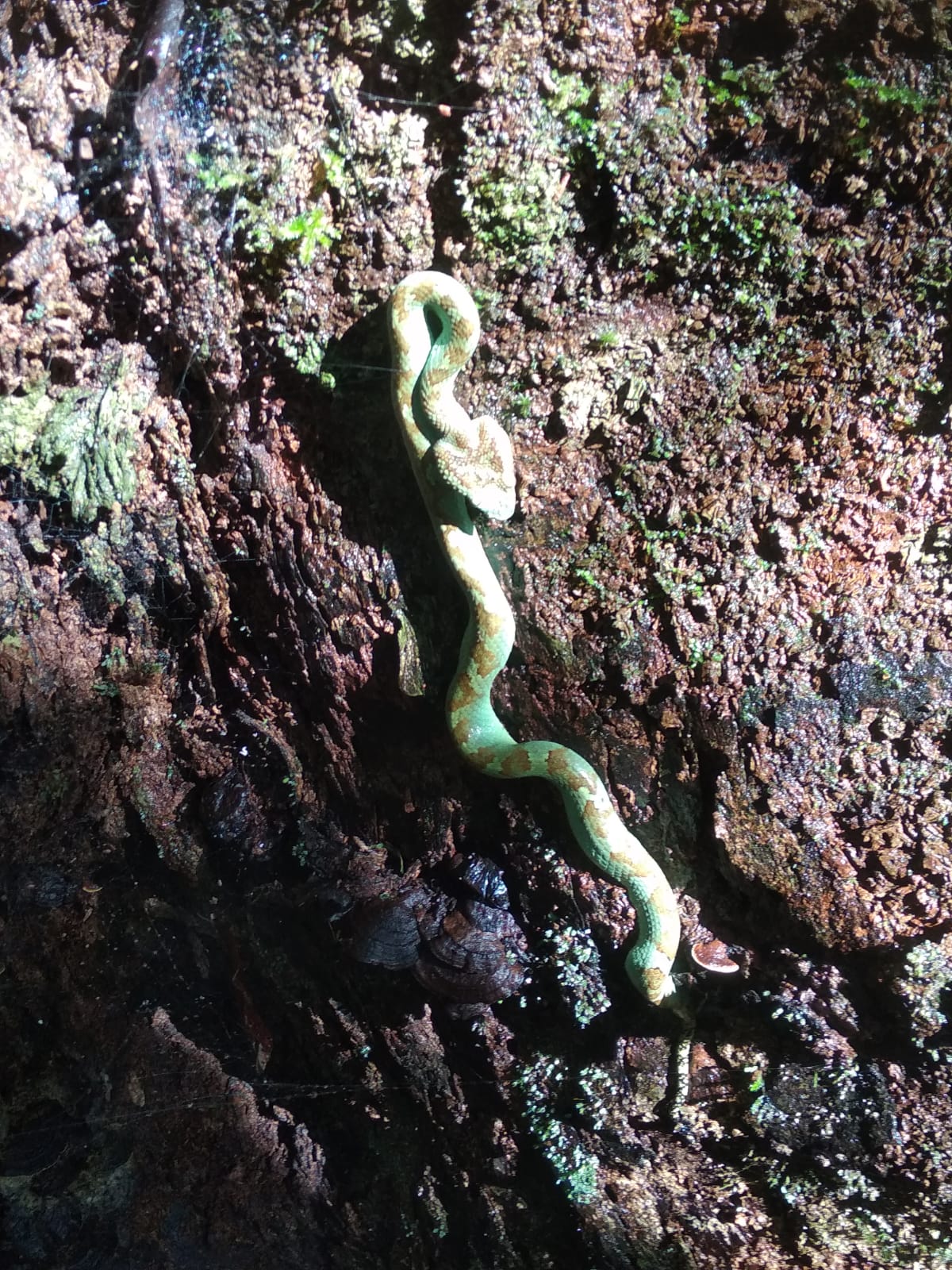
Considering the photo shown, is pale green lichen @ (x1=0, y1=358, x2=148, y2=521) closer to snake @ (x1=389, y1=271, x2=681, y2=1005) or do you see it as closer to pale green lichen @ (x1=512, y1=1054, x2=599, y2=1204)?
snake @ (x1=389, y1=271, x2=681, y2=1005)

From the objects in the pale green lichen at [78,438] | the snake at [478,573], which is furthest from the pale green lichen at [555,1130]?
the pale green lichen at [78,438]

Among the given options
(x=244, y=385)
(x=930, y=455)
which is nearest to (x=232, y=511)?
(x=244, y=385)

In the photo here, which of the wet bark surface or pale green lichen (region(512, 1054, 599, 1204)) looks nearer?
the wet bark surface

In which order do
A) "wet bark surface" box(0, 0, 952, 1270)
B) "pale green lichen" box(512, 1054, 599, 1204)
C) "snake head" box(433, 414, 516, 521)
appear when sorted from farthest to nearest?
"pale green lichen" box(512, 1054, 599, 1204)
"snake head" box(433, 414, 516, 521)
"wet bark surface" box(0, 0, 952, 1270)

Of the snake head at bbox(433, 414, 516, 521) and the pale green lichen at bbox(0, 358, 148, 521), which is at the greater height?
the pale green lichen at bbox(0, 358, 148, 521)

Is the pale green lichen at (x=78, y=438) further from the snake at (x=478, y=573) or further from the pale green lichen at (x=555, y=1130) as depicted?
the pale green lichen at (x=555, y=1130)

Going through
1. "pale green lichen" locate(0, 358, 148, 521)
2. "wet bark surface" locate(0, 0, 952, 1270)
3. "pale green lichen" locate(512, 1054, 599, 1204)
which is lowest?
"pale green lichen" locate(512, 1054, 599, 1204)

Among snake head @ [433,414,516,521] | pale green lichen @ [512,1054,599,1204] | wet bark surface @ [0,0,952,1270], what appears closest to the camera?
wet bark surface @ [0,0,952,1270]

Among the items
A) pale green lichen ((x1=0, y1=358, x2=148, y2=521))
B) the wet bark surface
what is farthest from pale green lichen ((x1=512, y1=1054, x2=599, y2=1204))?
pale green lichen ((x1=0, y1=358, x2=148, y2=521))
